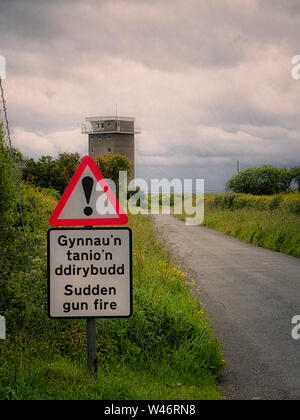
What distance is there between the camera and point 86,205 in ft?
14.5

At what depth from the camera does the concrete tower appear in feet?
264

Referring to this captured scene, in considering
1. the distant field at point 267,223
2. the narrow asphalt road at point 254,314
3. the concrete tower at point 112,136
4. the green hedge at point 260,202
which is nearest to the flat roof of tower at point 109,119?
the concrete tower at point 112,136

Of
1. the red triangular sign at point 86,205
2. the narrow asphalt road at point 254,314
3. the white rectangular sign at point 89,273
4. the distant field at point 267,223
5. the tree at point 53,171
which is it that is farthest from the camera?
the tree at point 53,171

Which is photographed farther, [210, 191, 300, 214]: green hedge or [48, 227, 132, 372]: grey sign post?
[210, 191, 300, 214]: green hedge

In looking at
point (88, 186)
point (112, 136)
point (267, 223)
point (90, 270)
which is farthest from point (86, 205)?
point (112, 136)

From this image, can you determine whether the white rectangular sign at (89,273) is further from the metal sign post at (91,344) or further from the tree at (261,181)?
the tree at (261,181)

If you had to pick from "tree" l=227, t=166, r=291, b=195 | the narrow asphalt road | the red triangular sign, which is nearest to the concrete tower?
"tree" l=227, t=166, r=291, b=195

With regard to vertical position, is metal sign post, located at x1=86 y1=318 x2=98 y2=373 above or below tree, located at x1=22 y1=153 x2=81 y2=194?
below

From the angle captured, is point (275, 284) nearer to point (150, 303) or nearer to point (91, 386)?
point (150, 303)

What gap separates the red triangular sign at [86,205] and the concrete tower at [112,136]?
75.2 m

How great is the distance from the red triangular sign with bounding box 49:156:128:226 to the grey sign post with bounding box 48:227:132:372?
114 millimetres

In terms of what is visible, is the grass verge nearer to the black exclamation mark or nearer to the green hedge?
the black exclamation mark

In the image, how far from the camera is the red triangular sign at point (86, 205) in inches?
174

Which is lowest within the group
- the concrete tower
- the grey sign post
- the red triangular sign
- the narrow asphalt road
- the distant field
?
the narrow asphalt road
